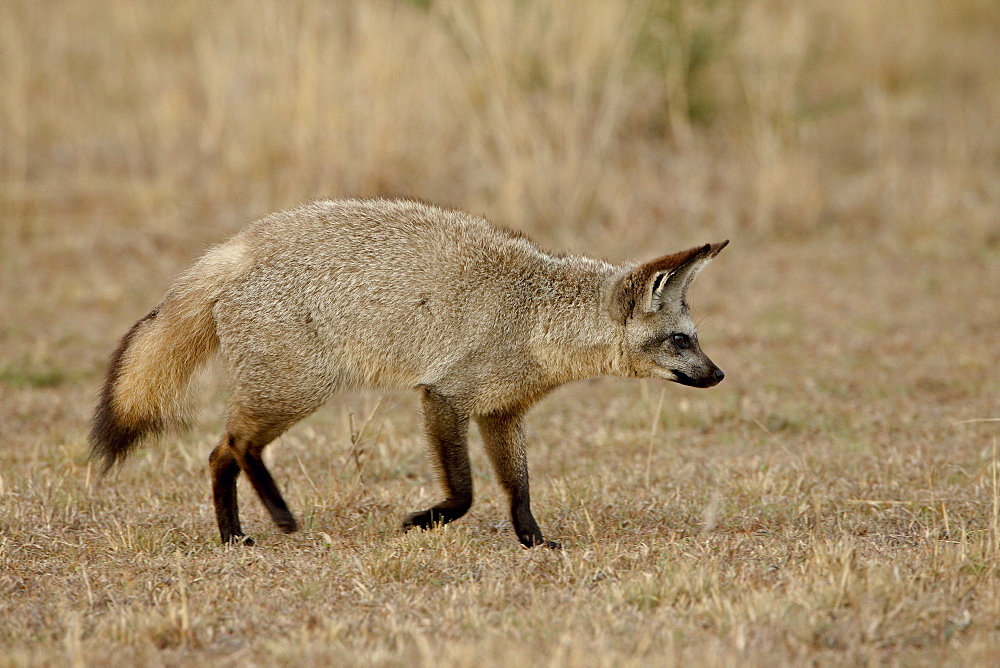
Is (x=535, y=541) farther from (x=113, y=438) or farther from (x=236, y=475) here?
(x=113, y=438)

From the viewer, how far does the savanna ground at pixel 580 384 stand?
14.3 feet

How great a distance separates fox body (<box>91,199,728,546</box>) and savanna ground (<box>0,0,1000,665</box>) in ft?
1.38

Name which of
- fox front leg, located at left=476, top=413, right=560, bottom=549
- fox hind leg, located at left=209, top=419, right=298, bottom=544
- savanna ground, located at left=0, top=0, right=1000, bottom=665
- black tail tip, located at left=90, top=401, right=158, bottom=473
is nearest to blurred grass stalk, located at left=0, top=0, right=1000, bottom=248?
savanna ground, located at left=0, top=0, right=1000, bottom=665

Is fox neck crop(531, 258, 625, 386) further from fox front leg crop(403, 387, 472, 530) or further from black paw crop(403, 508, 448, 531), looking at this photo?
black paw crop(403, 508, 448, 531)

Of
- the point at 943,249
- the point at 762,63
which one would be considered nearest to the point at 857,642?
the point at 943,249

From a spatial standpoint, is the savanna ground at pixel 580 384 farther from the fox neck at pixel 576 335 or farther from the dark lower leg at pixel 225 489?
the fox neck at pixel 576 335

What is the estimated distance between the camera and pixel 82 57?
55.2ft

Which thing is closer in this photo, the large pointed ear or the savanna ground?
the savanna ground

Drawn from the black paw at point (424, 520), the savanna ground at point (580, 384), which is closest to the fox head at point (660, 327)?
the savanna ground at point (580, 384)

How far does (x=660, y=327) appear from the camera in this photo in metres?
5.69

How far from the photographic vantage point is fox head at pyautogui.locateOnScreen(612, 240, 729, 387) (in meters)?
5.62

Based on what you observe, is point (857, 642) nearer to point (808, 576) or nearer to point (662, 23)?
point (808, 576)

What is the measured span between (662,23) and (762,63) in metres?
1.16

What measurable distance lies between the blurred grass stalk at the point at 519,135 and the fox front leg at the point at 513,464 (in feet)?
20.3
